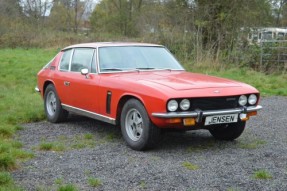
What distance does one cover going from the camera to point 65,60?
809cm

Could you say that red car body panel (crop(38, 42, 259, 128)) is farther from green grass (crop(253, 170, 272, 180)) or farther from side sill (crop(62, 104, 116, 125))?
green grass (crop(253, 170, 272, 180))

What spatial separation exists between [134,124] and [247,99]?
5.29ft

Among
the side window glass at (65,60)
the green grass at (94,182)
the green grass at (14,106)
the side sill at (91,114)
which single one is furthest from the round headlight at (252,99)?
the side window glass at (65,60)

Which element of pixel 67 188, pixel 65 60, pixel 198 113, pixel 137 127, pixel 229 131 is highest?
pixel 65 60

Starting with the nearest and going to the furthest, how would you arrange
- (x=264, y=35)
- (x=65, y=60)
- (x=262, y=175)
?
(x=262, y=175) → (x=65, y=60) → (x=264, y=35)

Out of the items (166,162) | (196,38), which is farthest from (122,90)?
(196,38)

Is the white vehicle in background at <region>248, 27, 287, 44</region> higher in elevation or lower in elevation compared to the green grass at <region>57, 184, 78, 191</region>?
higher

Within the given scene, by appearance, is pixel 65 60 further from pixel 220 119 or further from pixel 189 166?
pixel 189 166

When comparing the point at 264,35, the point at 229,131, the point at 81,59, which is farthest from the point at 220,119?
the point at 264,35

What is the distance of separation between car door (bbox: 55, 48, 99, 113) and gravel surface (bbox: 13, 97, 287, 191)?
49 centimetres

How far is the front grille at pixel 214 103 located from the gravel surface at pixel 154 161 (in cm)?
63

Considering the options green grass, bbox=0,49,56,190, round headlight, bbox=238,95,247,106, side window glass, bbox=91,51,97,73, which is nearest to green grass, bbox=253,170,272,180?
round headlight, bbox=238,95,247,106

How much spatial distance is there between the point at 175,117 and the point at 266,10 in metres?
15.7

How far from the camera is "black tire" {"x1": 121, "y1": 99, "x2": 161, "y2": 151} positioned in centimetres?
575
